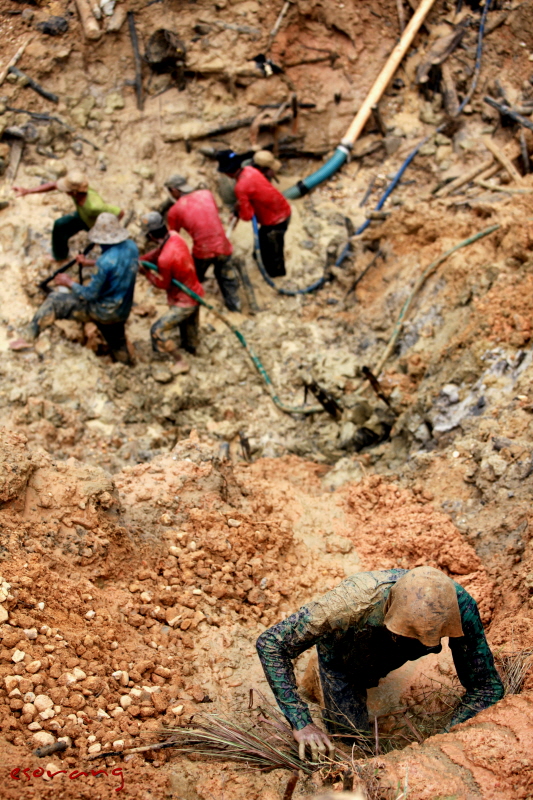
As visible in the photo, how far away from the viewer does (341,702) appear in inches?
127

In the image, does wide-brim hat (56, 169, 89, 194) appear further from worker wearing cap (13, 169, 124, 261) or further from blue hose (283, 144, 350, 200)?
blue hose (283, 144, 350, 200)

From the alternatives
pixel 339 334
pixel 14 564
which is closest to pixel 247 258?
pixel 339 334

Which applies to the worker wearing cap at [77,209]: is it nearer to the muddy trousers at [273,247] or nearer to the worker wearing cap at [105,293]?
the worker wearing cap at [105,293]

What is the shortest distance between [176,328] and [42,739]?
5.02 meters

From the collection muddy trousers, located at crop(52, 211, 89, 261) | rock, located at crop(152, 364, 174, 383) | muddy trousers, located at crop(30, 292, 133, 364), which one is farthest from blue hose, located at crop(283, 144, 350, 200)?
muddy trousers, located at crop(30, 292, 133, 364)

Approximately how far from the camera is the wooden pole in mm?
9367

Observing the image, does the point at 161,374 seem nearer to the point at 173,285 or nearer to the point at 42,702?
the point at 173,285

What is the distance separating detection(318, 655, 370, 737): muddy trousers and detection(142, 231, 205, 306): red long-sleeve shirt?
4.55 meters

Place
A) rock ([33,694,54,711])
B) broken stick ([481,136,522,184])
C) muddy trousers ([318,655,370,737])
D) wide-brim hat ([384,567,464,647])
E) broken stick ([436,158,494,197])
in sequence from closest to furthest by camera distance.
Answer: wide-brim hat ([384,567,464,647])
rock ([33,694,54,711])
muddy trousers ([318,655,370,737])
broken stick ([481,136,522,184])
broken stick ([436,158,494,197])

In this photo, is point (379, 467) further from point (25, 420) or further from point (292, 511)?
point (25, 420)

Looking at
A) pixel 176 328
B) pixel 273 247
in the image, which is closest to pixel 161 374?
pixel 176 328

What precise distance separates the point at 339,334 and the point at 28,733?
233 inches

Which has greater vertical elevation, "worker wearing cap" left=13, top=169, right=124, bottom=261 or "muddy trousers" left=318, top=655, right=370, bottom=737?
"worker wearing cap" left=13, top=169, right=124, bottom=261

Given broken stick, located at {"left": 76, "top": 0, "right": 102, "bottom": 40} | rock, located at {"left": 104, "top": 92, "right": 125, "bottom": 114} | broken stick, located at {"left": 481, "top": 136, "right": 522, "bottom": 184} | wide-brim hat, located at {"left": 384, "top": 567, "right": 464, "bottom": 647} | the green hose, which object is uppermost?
broken stick, located at {"left": 76, "top": 0, "right": 102, "bottom": 40}
